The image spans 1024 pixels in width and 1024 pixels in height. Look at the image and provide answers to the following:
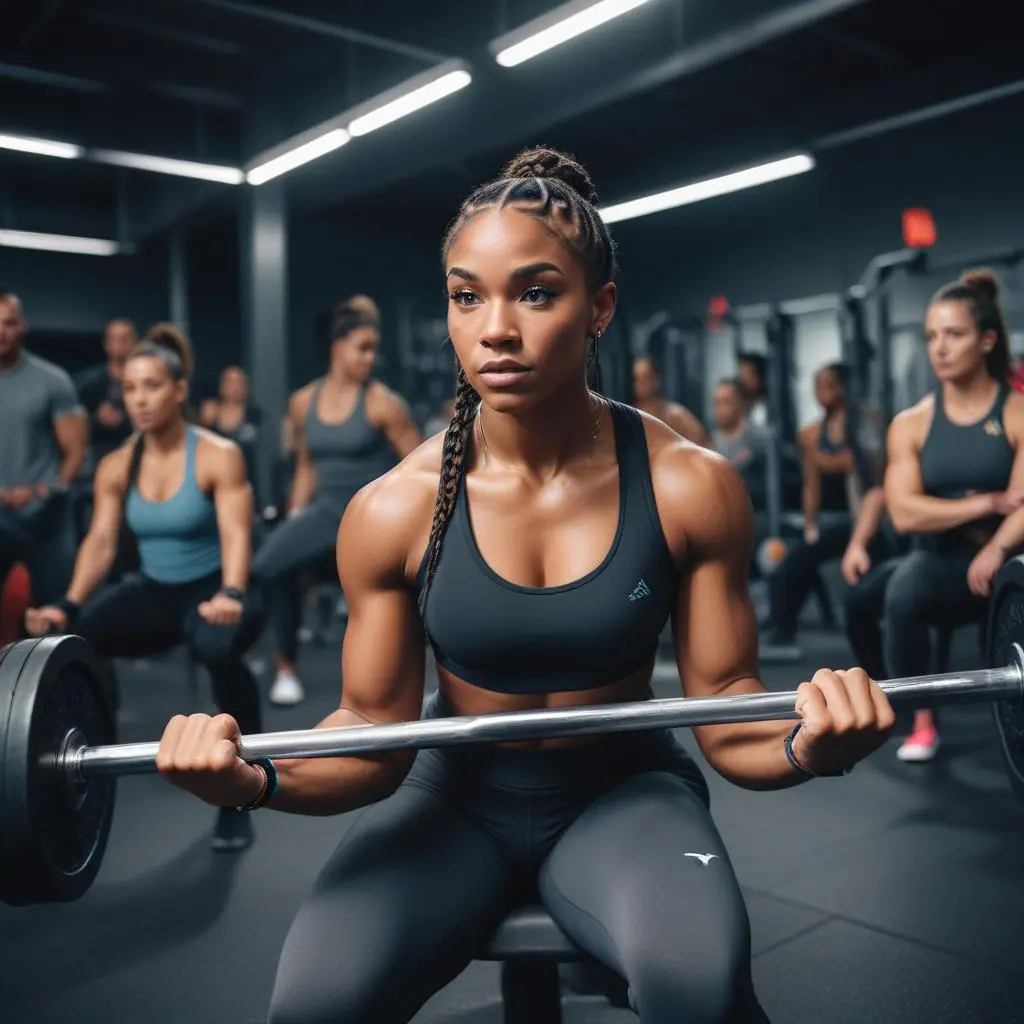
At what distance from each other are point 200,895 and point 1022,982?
4.35ft

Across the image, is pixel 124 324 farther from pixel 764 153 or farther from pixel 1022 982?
pixel 764 153

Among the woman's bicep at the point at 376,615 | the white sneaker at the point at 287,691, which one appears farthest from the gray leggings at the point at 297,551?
the woman's bicep at the point at 376,615

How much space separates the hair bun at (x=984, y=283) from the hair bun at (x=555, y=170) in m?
1.47

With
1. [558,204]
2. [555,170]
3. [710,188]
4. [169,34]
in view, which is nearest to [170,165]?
[169,34]

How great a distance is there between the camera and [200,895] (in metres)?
1.79

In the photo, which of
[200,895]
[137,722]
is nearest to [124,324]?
[137,722]

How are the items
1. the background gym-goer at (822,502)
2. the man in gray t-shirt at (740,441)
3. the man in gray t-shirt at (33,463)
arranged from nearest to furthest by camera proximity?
the man in gray t-shirt at (33,463) → the background gym-goer at (822,502) → the man in gray t-shirt at (740,441)

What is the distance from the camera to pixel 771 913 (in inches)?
66.1

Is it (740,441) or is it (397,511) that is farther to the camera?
(740,441)

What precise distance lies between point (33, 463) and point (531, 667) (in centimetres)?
230

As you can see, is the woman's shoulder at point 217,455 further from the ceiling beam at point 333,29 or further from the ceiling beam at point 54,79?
the ceiling beam at point 54,79

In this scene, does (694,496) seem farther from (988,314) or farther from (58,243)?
(58,243)

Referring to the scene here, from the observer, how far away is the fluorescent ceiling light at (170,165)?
6.68 metres

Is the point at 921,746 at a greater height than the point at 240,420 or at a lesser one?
lesser
